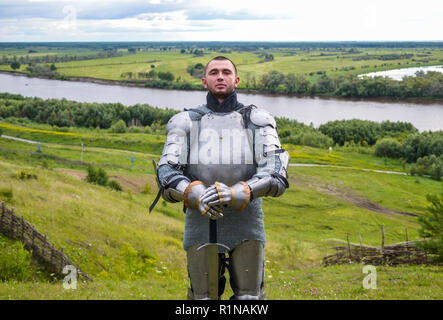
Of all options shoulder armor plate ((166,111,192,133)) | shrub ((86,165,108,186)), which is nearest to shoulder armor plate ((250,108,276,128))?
shoulder armor plate ((166,111,192,133))

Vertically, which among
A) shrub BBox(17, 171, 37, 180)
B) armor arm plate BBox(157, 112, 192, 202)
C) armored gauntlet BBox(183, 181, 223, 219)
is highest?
armor arm plate BBox(157, 112, 192, 202)

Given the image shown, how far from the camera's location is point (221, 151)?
463cm

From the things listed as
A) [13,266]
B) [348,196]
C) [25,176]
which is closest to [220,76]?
[13,266]

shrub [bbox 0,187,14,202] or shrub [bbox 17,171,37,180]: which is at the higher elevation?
shrub [bbox 0,187,14,202]

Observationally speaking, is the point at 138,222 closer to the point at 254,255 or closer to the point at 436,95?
the point at 254,255

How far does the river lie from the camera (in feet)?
252

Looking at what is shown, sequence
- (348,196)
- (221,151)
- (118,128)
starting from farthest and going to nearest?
(118,128) → (348,196) → (221,151)

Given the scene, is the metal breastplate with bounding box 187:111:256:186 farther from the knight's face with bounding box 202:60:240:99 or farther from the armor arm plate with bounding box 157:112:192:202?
the knight's face with bounding box 202:60:240:99

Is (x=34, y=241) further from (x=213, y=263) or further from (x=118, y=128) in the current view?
(x=118, y=128)

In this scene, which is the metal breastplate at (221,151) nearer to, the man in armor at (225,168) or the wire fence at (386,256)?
the man in armor at (225,168)

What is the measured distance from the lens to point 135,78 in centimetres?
11975

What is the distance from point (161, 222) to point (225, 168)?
18202 millimetres

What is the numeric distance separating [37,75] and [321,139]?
9882 cm

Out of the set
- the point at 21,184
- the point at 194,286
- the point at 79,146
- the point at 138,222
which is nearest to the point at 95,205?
the point at 138,222
